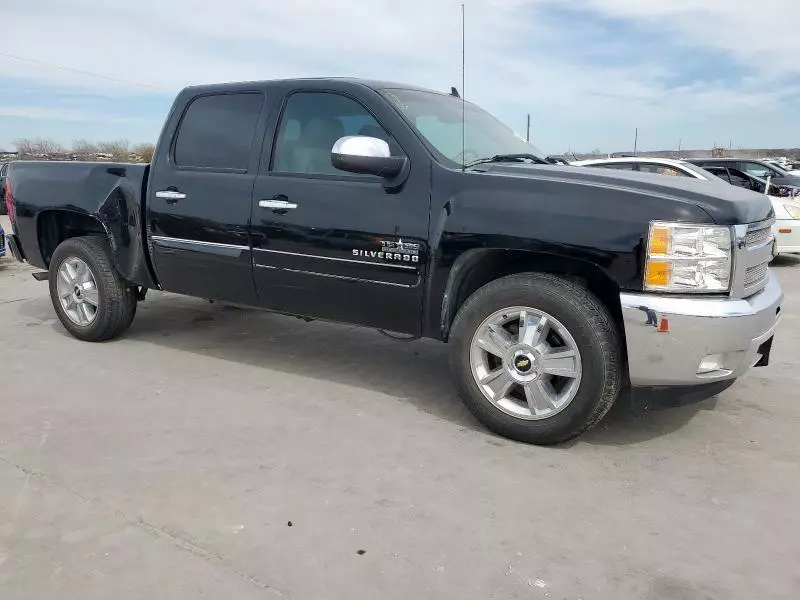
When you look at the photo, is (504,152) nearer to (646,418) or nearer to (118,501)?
(646,418)

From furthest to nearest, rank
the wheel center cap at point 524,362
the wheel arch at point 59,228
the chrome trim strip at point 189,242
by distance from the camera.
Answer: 1. the wheel arch at point 59,228
2. the chrome trim strip at point 189,242
3. the wheel center cap at point 524,362

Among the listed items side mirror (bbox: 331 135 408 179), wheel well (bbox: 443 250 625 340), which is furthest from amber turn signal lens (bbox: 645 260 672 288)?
side mirror (bbox: 331 135 408 179)

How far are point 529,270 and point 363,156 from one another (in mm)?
1063

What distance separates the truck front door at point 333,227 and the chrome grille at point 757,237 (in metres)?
1.57

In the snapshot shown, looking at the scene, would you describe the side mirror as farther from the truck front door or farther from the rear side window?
the rear side window

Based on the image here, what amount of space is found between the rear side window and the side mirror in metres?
1.02

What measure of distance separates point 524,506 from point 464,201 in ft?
5.09

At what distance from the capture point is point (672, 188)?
10.5ft

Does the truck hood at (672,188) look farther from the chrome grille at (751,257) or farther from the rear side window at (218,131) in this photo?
the rear side window at (218,131)

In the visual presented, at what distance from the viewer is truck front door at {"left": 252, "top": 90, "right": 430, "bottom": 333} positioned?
371cm

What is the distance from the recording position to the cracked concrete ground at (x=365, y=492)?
2.36 metres

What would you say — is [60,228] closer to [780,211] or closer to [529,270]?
[529,270]

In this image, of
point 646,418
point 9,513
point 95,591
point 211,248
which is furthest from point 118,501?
point 646,418

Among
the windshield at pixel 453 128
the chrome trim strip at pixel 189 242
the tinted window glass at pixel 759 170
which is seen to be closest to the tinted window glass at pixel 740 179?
Result: the tinted window glass at pixel 759 170
